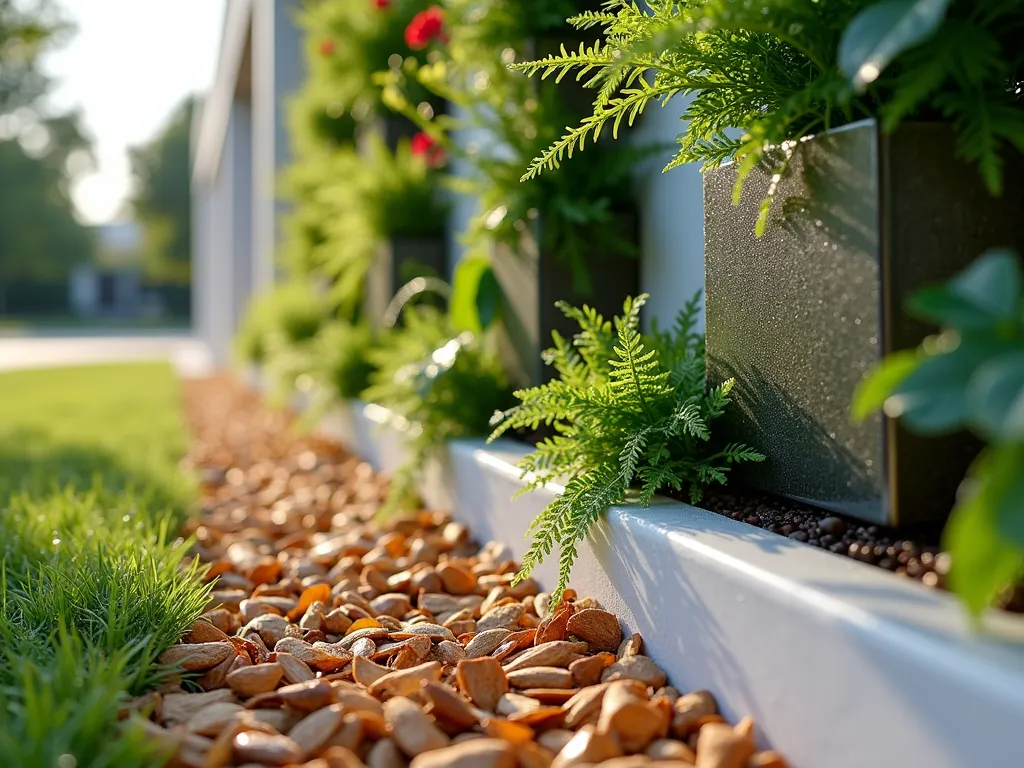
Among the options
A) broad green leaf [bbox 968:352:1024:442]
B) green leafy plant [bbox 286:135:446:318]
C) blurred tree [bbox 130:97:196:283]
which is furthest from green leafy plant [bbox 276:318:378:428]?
blurred tree [bbox 130:97:196:283]

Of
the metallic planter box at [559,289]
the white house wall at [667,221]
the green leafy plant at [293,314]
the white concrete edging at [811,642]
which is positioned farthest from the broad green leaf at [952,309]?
the green leafy plant at [293,314]

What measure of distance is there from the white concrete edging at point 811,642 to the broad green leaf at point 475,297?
4.73 feet

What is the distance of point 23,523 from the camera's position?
220 cm

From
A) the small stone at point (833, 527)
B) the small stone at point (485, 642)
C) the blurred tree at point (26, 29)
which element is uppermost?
the blurred tree at point (26, 29)

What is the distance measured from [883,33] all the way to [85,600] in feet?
4.76

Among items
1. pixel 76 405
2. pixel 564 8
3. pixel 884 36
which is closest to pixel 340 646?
pixel 884 36

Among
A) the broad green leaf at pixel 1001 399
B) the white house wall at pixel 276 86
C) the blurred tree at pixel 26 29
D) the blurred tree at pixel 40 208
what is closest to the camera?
the broad green leaf at pixel 1001 399

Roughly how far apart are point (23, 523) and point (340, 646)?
98 centimetres

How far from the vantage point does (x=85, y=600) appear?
5.25 feet

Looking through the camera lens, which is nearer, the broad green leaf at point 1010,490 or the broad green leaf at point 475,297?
the broad green leaf at point 1010,490

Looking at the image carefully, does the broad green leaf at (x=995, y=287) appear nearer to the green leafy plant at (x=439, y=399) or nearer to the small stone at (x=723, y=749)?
the small stone at (x=723, y=749)

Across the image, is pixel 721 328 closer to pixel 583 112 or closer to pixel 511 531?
pixel 511 531

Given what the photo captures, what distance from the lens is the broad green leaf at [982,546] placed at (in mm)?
836

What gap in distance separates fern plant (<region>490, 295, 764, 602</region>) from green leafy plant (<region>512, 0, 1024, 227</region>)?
0.38 m
